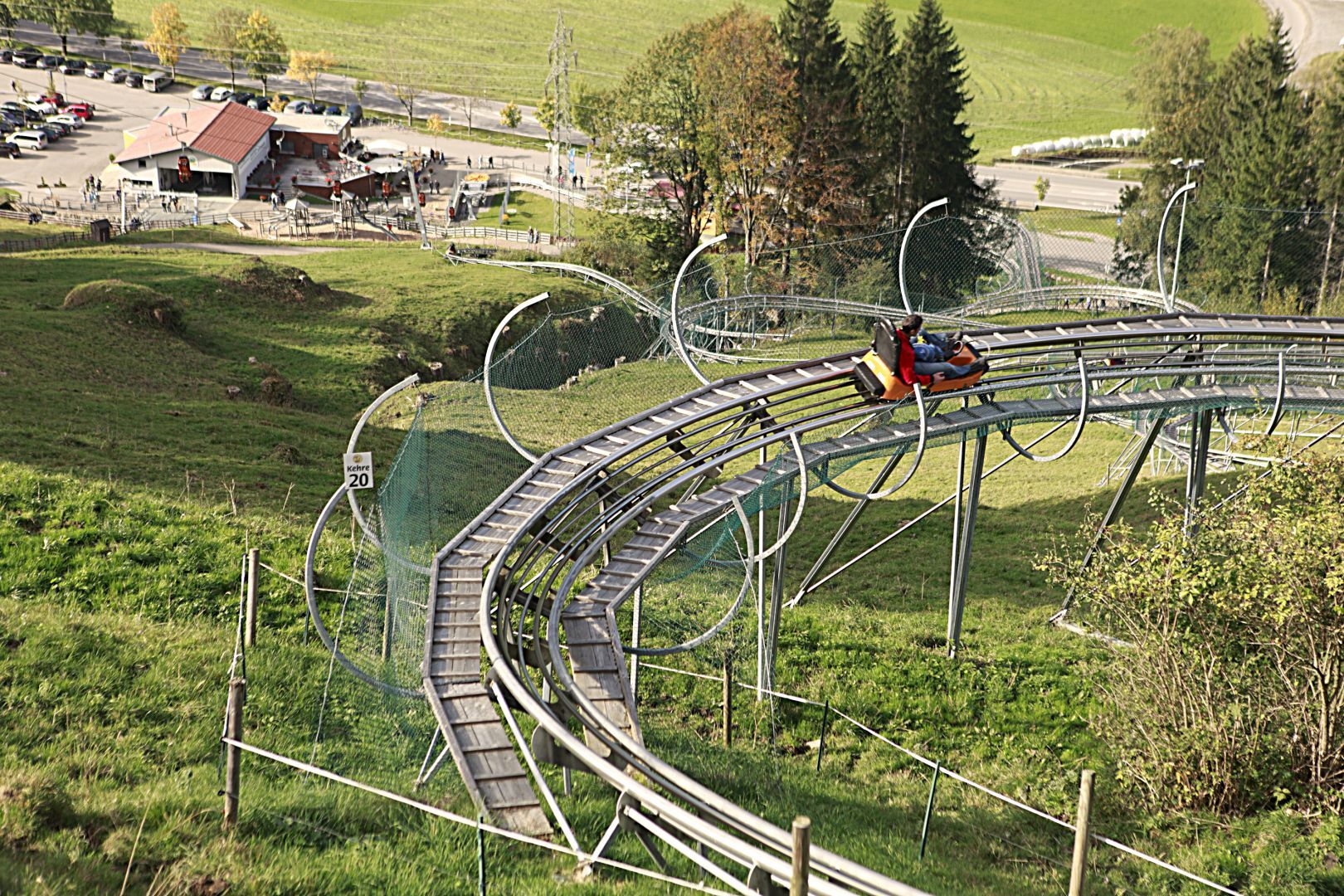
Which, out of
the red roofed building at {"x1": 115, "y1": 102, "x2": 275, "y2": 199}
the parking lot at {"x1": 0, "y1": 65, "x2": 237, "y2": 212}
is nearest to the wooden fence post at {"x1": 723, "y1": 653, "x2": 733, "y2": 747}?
the parking lot at {"x1": 0, "y1": 65, "x2": 237, "y2": 212}

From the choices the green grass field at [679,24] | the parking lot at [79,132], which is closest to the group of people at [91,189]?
the parking lot at [79,132]

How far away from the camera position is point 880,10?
5534 cm

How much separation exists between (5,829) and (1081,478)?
24098mm

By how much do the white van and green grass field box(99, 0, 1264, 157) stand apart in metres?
22.3

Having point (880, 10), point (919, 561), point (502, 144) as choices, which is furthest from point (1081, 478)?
point (502, 144)

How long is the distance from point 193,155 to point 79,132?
822 inches

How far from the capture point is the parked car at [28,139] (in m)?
78.9

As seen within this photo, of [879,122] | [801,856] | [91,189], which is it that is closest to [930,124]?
[879,122]

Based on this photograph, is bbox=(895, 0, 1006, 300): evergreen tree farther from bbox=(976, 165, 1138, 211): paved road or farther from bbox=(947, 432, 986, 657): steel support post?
bbox=(947, 432, 986, 657): steel support post

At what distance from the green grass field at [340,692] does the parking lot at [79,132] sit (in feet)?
158

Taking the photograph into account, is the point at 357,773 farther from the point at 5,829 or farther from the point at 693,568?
the point at 693,568

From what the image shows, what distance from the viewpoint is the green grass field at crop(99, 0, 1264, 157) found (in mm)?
113000

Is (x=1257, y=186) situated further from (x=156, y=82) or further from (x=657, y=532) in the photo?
(x=156, y=82)

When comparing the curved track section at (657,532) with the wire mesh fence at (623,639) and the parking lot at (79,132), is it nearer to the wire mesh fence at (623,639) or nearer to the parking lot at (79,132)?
the wire mesh fence at (623,639)
